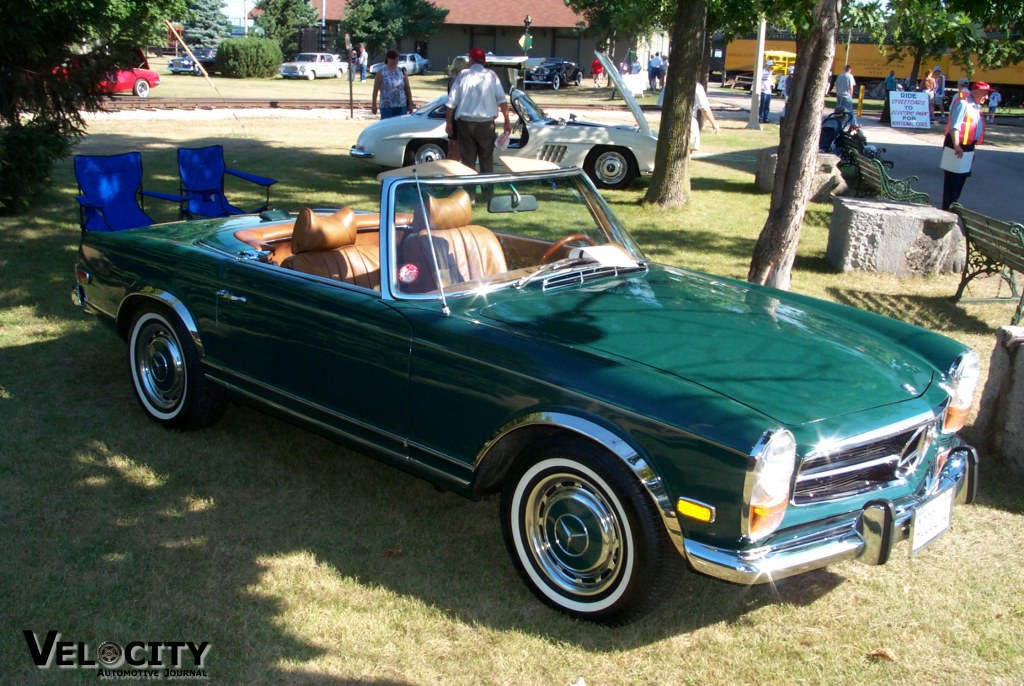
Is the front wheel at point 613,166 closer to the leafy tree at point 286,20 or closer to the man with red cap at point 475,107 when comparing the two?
the man with red cap at point 475,107

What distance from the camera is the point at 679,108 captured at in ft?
38.3

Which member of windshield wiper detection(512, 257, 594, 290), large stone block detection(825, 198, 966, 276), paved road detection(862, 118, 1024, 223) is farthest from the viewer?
paved road detection(862, 118, 1024, 223)

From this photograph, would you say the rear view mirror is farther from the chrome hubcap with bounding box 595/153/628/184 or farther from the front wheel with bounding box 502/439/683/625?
the chrome hubcap with bounding box 595/153/628/184

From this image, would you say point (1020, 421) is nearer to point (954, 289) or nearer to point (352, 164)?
point (954, 289)

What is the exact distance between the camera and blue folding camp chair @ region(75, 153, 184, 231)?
8.20 metres

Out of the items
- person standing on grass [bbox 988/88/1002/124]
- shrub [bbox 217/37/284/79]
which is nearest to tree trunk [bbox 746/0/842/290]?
person standing on grass [bbox 988/88/1002/124]

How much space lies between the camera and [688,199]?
12.4m

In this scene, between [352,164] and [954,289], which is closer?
[954,289]

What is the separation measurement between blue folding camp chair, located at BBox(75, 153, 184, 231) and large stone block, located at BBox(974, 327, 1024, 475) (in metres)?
6.81

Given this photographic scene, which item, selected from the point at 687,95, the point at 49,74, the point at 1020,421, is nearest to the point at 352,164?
the point at 49,74

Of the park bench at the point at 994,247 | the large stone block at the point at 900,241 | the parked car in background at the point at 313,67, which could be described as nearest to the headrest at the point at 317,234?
the park bench at the point at 994,247

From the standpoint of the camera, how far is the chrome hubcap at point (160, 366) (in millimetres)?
5059

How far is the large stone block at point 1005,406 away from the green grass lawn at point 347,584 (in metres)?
0.12

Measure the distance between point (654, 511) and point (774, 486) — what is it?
43 centimetres
